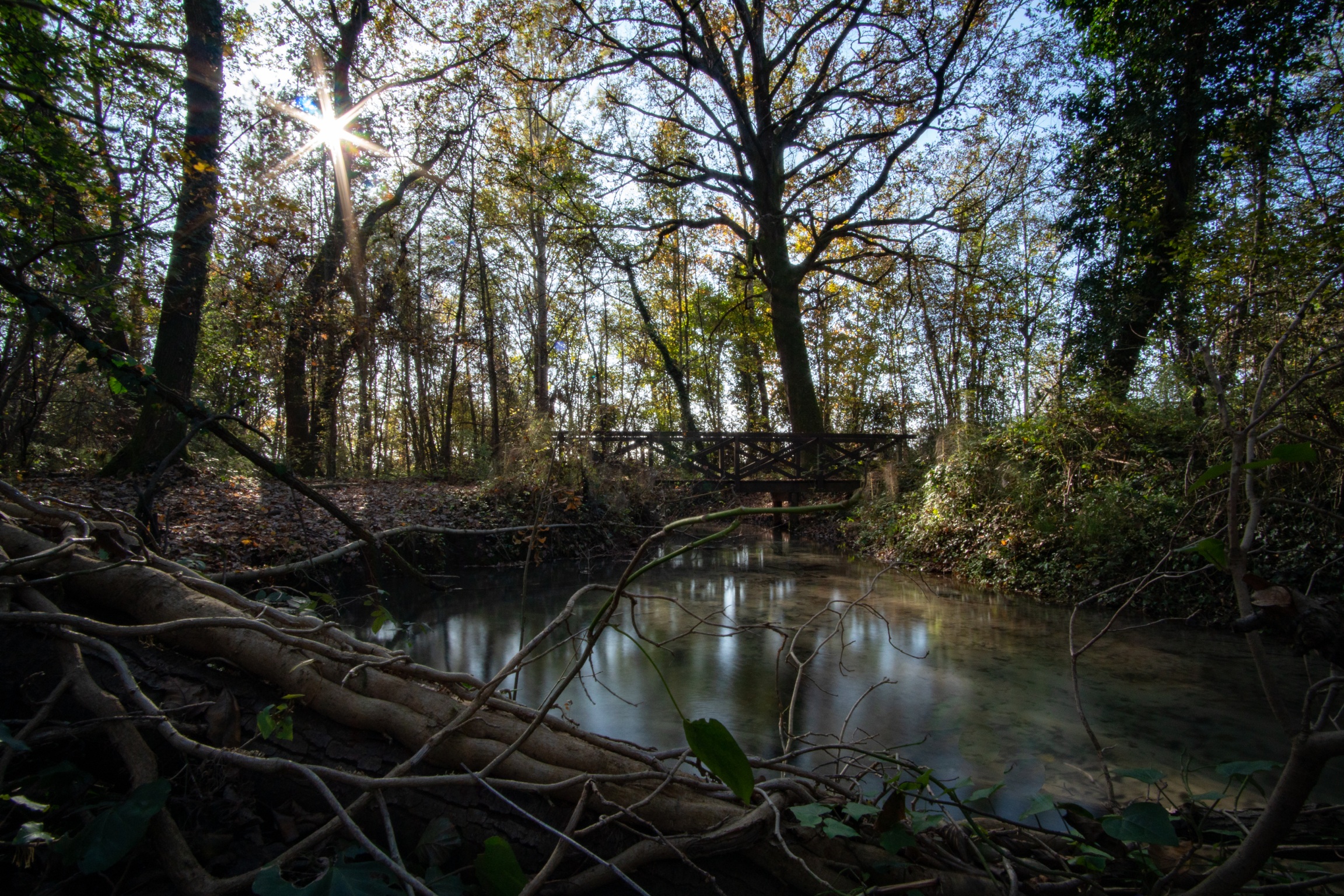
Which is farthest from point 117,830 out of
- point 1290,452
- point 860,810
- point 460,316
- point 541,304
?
point 541,304

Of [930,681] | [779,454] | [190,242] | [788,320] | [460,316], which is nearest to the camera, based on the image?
[930,681]

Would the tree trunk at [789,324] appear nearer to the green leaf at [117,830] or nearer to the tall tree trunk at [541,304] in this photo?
the tall tree trunk at [541,304]

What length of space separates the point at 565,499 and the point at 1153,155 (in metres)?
9.75

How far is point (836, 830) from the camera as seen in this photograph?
137 cm

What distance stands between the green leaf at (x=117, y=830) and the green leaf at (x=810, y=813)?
4.60 feet

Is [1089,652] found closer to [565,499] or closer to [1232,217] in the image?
[1232,217]

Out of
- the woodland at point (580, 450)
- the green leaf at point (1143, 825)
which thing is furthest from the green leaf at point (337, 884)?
the green leaf at point (1143, 825)

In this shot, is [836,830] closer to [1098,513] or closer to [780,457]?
[1098,513]

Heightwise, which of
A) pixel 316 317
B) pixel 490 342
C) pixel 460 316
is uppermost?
pixel 460 316

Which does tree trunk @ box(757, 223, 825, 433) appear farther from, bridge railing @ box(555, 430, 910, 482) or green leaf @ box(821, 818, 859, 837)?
green leaf @ box(821, 818, 859, 837)

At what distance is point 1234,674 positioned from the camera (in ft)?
14.2

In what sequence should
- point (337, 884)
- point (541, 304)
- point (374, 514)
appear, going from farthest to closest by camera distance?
point (541, 304) → point (374, 514) → point (337, 884)

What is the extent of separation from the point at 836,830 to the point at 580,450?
8.11 metres

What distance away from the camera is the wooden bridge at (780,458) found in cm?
1212
